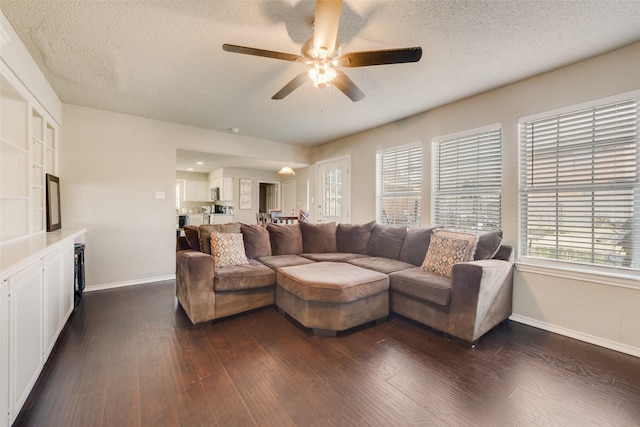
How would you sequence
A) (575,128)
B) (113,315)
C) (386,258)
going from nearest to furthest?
1. (575,128)
2. (113,315)
3. (386,258)

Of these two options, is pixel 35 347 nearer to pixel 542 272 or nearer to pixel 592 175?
pixel 542 272

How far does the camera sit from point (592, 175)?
2451mm

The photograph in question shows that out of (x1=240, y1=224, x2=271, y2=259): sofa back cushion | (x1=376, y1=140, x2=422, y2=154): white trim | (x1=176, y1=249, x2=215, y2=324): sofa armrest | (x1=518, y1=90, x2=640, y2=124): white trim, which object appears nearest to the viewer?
(x1=518, y1=90, x2=640, y2=124): white trim

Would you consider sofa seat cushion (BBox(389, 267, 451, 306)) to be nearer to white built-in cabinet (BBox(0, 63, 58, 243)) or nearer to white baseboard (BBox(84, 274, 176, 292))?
white built-in cabinet (BBox(0, 63, 58, 243))

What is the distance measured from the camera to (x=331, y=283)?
7.90ft

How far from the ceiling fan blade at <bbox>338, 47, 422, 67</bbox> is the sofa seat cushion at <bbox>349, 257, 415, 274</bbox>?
78.6 inches

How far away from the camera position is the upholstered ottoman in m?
2.39

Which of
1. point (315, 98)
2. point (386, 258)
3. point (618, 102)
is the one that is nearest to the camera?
point (618, 102)

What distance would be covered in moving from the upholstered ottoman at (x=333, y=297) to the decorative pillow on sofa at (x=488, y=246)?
977 mm

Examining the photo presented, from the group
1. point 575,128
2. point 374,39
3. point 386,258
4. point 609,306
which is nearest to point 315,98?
point 374,39

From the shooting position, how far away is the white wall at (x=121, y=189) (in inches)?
142

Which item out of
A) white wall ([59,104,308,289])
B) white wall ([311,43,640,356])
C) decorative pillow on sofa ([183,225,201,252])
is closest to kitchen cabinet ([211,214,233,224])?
white wall ([59,104,308,289])

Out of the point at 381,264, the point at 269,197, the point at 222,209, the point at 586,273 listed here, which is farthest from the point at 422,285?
the point at 269,197

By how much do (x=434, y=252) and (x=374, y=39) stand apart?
6.90 ft
